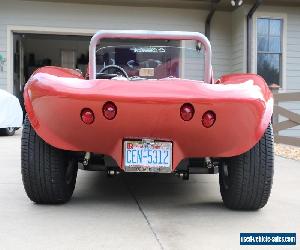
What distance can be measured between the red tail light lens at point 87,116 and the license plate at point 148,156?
289mm

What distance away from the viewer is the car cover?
962 cm

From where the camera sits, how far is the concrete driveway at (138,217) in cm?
274

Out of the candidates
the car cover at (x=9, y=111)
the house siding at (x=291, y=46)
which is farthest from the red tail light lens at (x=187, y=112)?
the house siding at (x=291, y=46)

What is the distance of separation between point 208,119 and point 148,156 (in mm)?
467

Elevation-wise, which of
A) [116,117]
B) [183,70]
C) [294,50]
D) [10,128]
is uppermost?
[294,50]

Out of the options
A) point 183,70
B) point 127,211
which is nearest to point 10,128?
point 183,70

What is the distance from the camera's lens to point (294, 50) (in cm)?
1295

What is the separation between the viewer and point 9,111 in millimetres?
9820

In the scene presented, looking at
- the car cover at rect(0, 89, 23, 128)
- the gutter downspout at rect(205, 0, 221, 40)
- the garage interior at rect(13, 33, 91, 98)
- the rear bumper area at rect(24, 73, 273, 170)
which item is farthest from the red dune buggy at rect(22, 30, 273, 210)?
the garage interior at rect(13, 33, 91, 98)

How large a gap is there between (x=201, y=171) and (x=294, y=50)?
10.3m

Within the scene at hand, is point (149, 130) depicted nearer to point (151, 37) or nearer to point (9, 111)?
point (151, 37)

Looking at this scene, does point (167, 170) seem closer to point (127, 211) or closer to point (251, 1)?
point (127, 211)

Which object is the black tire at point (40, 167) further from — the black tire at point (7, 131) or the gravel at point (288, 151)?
the black tire at point (7, 131)

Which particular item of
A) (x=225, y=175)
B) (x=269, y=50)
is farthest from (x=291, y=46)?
(x=225, y=175)
